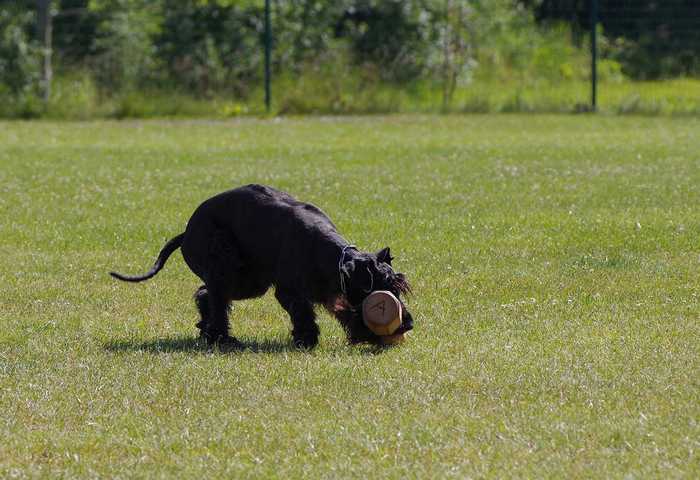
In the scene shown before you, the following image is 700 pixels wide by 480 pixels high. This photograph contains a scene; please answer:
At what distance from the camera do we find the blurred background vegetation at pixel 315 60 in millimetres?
25219

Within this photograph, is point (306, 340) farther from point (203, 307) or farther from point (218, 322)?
point (203, 307)

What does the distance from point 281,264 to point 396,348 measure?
0.83 metres

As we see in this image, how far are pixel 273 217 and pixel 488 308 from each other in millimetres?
1755

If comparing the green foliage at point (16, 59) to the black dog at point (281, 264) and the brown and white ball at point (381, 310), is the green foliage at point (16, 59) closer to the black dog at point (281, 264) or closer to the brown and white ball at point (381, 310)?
the black dog at point (281, 264)

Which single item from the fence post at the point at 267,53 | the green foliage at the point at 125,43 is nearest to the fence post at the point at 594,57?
the fence post at the point at 267,53

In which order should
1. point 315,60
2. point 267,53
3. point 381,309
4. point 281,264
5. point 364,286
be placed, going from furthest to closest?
point 315,60
point 267,53
point 281,264
point 364,286
point 381,309

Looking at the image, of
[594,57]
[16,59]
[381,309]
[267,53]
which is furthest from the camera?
[594,57]

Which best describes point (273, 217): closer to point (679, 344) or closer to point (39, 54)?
point (679, 344)

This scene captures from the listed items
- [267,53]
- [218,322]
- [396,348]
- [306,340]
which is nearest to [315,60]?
[267,53]

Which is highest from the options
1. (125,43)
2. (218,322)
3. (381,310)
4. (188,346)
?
(125,43)

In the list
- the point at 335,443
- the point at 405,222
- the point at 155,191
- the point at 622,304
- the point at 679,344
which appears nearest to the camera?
the point at 335,443

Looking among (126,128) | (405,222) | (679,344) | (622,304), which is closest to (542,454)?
(679,344)

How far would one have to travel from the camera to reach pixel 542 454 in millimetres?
5371

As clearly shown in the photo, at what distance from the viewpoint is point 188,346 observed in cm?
774
